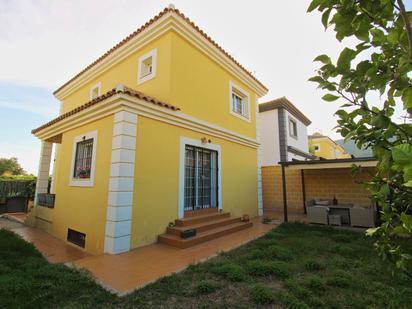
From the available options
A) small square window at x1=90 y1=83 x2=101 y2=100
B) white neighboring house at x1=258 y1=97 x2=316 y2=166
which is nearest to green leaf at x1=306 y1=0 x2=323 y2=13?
small square window at x1=90 y1=83 x2=101 y2=100

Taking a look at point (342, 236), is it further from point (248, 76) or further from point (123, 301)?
point (248, 76)

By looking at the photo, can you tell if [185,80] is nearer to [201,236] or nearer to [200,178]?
[200,178]

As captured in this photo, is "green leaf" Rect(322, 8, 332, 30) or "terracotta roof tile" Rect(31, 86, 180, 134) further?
"terracotta roof tile" Rect(31, 86, 180, 134)

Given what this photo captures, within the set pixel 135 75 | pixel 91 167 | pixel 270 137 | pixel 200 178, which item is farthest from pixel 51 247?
pixel 270 137

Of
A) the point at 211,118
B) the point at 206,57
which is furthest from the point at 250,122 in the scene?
the point at 206,57

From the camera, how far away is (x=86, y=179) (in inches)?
238

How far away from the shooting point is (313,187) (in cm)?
1031

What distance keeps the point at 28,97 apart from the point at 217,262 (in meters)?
19.4

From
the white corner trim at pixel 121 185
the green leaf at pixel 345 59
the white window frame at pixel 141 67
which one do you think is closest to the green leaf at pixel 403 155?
the green leaf at pixel 345 59

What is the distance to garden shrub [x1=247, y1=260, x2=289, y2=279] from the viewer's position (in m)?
3.71

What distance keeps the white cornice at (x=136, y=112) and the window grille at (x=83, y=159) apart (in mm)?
683

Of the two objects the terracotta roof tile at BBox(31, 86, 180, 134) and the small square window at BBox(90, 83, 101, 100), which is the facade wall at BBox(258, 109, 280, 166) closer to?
the terracotta roof tile at BBox(31, 86, 180, 134)

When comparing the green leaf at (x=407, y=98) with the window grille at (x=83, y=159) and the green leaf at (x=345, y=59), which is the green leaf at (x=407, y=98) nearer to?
the green leaf at (x=345, y=59)

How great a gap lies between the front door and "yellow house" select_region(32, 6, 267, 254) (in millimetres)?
36
